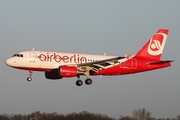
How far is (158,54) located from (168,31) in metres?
4.97

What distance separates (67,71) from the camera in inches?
2950

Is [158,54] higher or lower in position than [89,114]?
higher

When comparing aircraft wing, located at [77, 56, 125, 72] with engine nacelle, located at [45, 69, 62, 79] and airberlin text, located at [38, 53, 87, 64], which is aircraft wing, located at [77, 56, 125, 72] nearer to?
airberlin text, located at [38, 53, 87, 64]

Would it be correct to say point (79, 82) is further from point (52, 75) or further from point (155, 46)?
point (155, 46)

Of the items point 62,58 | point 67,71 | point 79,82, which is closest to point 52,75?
point 62,58

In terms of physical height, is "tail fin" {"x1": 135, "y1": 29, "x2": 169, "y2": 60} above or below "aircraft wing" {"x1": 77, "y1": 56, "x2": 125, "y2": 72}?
above

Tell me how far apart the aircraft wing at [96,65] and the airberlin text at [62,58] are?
100cm

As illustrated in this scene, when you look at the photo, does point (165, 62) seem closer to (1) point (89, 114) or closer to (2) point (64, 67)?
(2) point (64, 67)

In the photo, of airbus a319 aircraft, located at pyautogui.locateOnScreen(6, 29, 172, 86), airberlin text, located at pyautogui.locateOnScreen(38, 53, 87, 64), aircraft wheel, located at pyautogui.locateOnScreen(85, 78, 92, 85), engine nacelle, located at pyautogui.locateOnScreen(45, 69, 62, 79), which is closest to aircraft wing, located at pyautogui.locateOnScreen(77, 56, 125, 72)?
airbus a319 aircraft, located at pyautogui.locateOnScreen(6, 29, 172, 86)

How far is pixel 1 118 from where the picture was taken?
13800cm

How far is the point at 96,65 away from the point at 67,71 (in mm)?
4955

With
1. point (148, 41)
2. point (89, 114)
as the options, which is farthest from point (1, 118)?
point (148, 41)

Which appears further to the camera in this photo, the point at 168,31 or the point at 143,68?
the point at 168,31

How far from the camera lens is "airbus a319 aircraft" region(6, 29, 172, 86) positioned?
74625 mm
